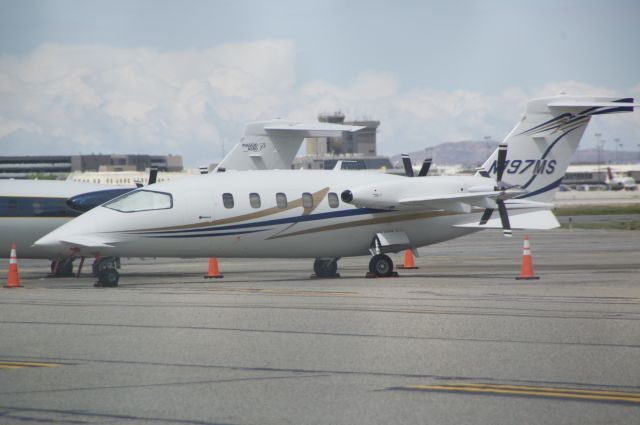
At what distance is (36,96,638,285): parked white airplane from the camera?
25.4 meters

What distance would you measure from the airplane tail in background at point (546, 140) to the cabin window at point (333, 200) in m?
4.38

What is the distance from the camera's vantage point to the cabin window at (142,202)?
25.5 m

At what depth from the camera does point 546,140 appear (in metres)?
29.1

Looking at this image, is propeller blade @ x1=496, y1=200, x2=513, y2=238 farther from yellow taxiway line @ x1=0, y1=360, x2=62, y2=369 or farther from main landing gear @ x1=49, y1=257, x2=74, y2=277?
yellow taxiway line @ x1=0, y1=360, x2=62, y2=369

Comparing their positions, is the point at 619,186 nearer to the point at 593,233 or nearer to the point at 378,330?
the point at 593,233

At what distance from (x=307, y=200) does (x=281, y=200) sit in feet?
2.37

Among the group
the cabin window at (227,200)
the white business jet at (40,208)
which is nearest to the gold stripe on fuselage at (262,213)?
the cabin window at (227,200)

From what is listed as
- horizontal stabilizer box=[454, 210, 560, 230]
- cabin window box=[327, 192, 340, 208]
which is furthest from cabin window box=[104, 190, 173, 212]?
horizontal stabilizer box=[454, 210, 560, 230]

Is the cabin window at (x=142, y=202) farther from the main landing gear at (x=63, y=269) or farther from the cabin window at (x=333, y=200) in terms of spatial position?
the main landing gear at (x=63, y=269)

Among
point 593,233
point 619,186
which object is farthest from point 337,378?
point 619,186

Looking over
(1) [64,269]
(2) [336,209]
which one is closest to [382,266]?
(2) [336,209]

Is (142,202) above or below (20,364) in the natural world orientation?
above

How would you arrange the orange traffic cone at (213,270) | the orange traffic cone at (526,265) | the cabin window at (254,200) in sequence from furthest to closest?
the orange traffic cone at (213,270)
the cabin window at (254,200)
the orange traffic cone at (526,265)

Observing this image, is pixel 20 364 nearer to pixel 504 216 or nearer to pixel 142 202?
pixel 142 202
